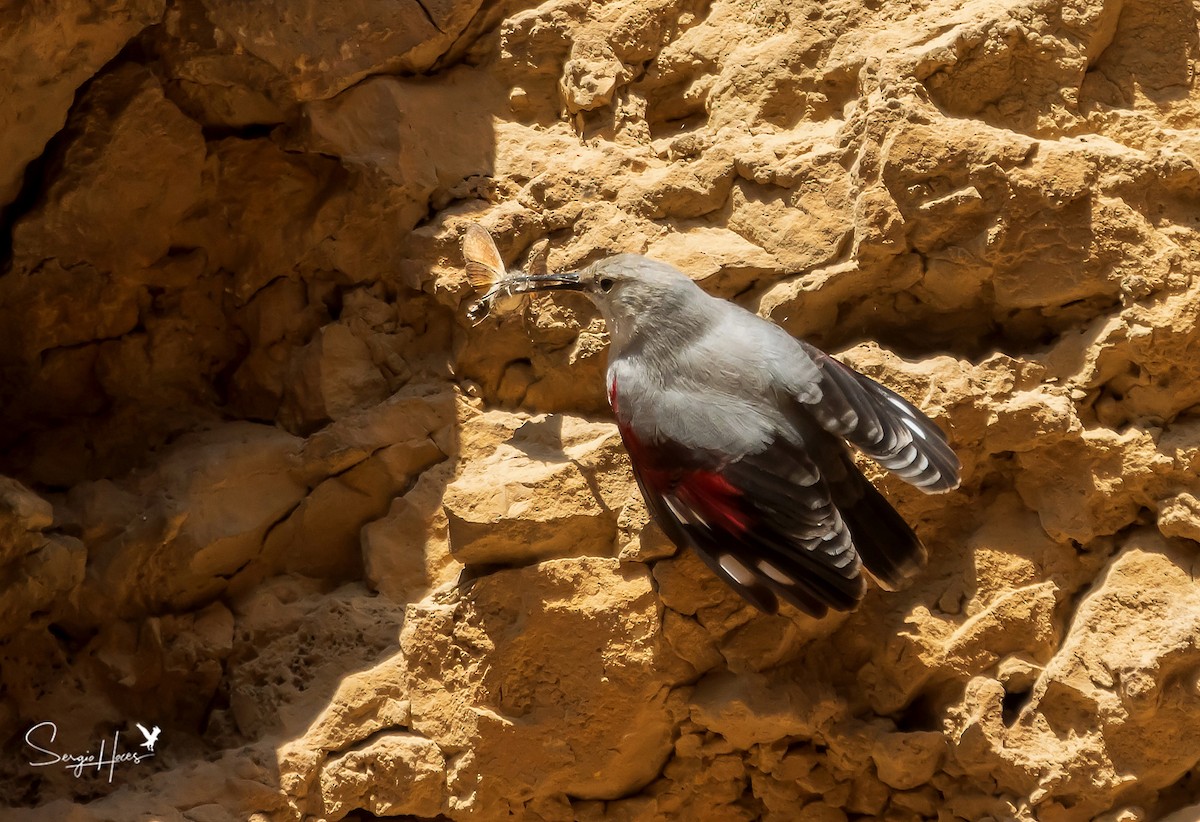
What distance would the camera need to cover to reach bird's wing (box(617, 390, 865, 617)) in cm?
281

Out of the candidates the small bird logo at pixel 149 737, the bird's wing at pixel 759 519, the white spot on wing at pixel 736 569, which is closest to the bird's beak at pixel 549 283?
the bird's wing at pixel 759 519

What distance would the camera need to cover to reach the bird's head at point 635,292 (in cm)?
310

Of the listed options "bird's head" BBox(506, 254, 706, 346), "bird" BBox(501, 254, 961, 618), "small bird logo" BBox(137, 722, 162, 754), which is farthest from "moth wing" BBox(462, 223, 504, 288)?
"small bird logo" BBox(137, 722, 162, 754)

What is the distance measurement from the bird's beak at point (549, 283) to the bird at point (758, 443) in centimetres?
6

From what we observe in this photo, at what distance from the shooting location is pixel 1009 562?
3.15 m

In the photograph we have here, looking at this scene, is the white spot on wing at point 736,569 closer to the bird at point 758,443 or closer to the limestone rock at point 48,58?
the bird at point 758,443

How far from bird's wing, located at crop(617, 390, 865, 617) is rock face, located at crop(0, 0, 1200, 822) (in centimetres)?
27

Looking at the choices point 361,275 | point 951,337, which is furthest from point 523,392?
point 951,337

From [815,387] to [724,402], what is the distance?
0.21 m

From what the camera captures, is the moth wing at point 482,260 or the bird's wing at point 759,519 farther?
the moth wing at point 482,260

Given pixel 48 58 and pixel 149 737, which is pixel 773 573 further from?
pixel 48 58

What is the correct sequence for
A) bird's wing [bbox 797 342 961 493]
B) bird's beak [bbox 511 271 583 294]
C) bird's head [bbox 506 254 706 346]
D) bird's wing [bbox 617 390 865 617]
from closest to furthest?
bird's wing [bbox 617 390 865 617] < bird's wing [bbox 797 342 961 493] < bird's head [bbox 506 254 706 346] < bird's beak [bbox 511 271 583 294]

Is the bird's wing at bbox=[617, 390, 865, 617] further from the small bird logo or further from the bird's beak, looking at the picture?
the small bird logo

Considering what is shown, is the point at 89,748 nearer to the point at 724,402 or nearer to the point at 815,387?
the point at 724,402
